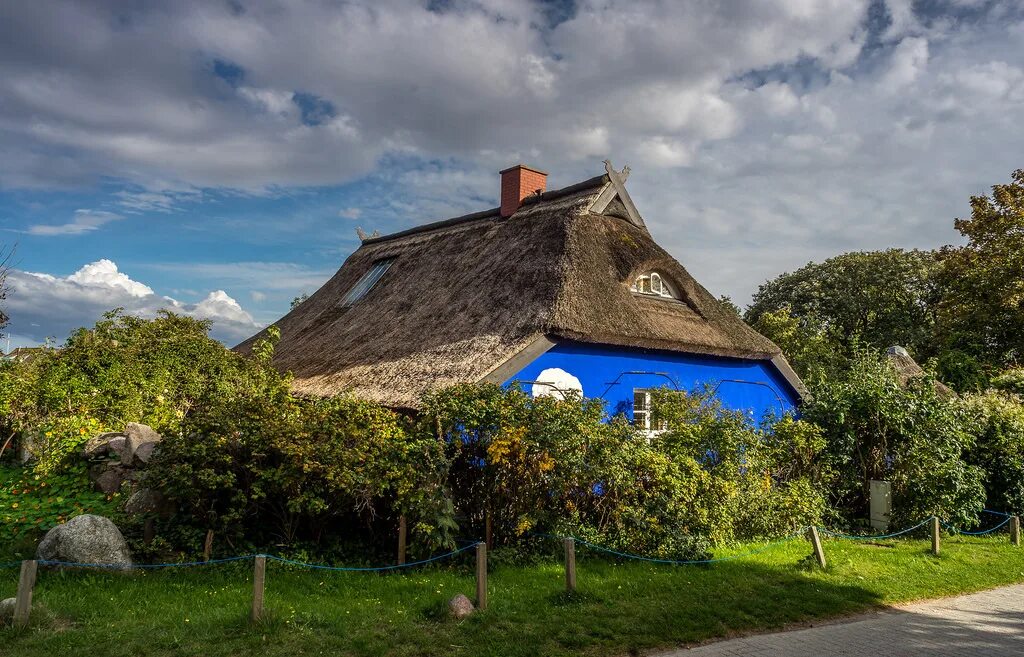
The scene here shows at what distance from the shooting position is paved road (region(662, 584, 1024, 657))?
7.05m

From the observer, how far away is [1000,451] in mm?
13805

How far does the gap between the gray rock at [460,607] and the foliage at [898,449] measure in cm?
765

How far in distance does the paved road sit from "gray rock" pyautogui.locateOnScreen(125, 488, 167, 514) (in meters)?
6.73

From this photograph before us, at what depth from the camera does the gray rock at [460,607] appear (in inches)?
286

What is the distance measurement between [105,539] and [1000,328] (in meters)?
26.4

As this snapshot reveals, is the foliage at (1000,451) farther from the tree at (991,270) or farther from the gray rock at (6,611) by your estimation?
the gray rock at (6,611)

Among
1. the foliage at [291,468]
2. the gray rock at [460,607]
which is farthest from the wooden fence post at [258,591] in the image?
the foliage at [291,468]

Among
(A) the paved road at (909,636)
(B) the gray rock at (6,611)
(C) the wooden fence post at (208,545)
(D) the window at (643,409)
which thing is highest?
(D) the window at (643,409)

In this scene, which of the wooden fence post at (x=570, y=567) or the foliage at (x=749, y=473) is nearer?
the wooden fence post at (x=570, y=567)

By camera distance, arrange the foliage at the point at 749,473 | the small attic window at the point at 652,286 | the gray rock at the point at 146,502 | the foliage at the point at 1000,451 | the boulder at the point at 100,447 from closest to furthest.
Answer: the gray rock at the point at 146,502, the foliage at the point at 749,473, the boulder at the point at 100,447, the foliage at the point at 1000,451, the small attic window at the point at 652,286

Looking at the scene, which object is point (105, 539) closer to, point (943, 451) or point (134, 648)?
point (134, 648)

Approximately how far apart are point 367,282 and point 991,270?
61.2 ft

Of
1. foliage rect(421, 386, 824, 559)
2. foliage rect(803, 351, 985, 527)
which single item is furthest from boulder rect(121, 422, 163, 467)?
foliage rect(803, 351, 985, 527)

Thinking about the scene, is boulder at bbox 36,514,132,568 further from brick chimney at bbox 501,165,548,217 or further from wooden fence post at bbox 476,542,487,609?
brick chimney at bbox 501,165,548,217
